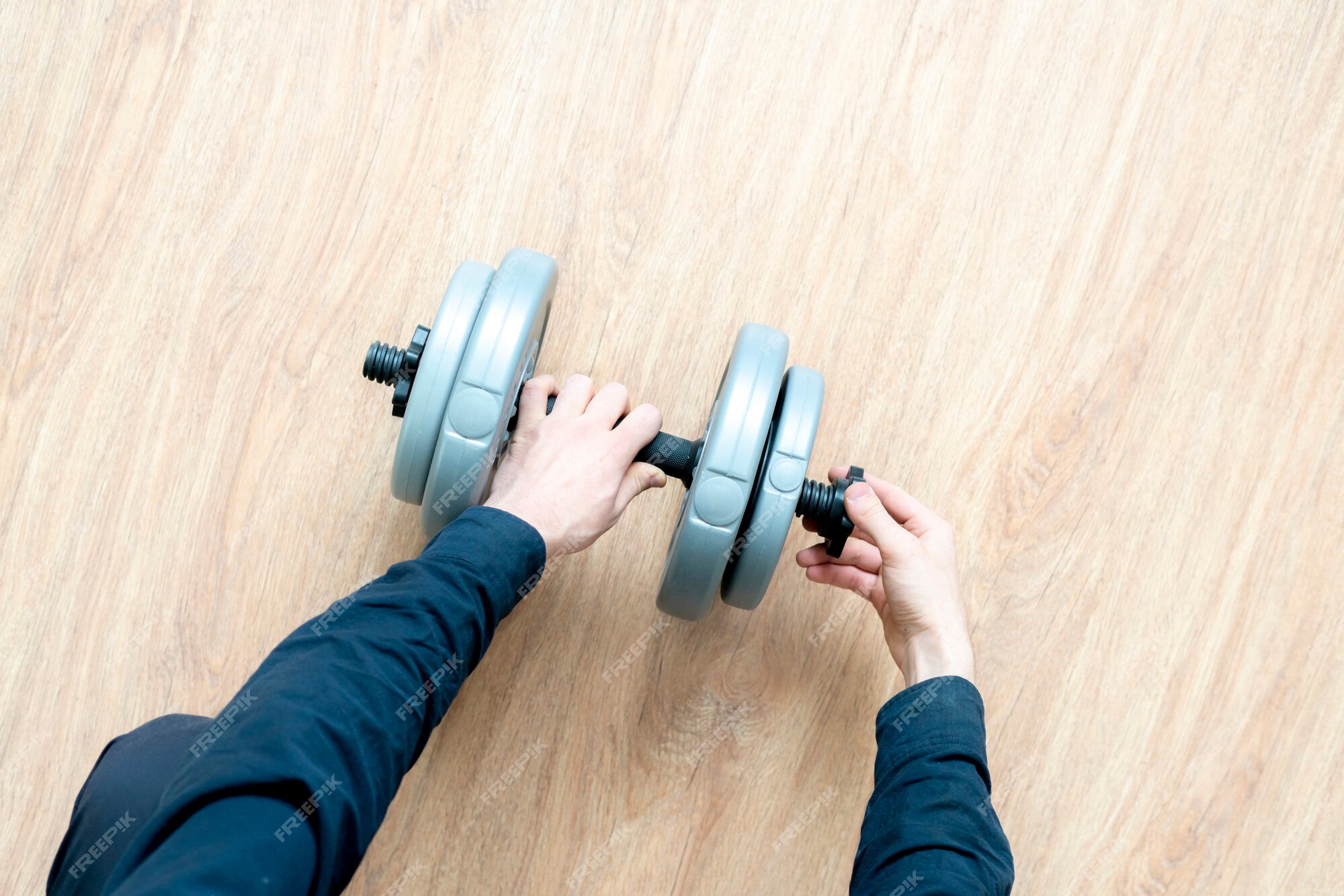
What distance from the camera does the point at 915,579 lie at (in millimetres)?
818

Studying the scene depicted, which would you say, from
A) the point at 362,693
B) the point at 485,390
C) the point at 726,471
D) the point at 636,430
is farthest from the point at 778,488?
the point at 362,693

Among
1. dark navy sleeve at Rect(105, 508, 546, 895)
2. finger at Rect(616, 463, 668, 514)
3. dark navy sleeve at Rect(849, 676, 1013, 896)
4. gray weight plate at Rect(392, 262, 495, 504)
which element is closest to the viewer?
dark navy sleeve at Rect(105, 508, 546, 895)

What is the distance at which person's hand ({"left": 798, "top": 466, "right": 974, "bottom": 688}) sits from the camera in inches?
31.9

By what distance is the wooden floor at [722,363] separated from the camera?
950 millimetres

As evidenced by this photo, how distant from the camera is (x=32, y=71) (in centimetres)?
98

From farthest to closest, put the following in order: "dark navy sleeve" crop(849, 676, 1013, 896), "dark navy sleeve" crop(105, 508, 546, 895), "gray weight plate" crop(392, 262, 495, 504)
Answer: "gray weight plate" crop(392, 262, 495, 504), "dark navy sleeve" crop(849, 676, 1013, 896), "dark navy sleeve" crop(105, 508, 546, 895)

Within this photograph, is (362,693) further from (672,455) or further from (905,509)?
(905,509)

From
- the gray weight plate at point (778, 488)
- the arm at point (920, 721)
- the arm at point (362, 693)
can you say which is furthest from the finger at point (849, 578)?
the arm at point (362, 693)

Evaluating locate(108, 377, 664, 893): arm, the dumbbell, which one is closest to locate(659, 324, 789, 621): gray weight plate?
the dumbbell

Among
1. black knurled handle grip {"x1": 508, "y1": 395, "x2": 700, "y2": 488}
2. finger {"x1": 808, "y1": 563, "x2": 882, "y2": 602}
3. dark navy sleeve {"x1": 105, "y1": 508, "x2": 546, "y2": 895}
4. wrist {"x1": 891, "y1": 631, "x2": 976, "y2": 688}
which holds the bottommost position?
dark navy sleeve {"x1": 105, "y1": 508, "x2": 546, "y2": 895}

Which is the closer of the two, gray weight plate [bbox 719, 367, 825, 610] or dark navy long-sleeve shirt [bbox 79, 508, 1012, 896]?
dark navy long-sleeve shirt [bbox 79, 508, 1012, 896]

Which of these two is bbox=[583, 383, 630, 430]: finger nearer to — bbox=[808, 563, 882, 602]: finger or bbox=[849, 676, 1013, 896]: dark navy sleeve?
bbox=[808, 563, 882, 602]: finger

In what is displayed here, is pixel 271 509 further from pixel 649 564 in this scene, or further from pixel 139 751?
pixel 649 564

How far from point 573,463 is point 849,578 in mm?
316
